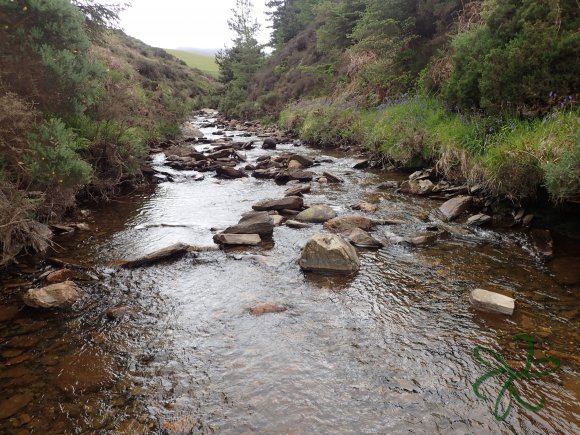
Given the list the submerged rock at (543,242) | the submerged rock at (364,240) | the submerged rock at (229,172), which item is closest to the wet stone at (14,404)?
the submerged rock at (364,240)

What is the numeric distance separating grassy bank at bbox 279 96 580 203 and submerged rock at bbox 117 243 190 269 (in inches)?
211

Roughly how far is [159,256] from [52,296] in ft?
5.22

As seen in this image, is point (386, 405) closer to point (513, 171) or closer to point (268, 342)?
point (268, 342)

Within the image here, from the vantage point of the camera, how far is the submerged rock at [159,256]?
5.67 m

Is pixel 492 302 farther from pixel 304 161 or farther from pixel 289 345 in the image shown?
pixel 304 161

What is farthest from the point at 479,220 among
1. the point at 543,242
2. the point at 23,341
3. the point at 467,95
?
the point at 23,341

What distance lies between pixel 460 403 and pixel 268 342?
176cm

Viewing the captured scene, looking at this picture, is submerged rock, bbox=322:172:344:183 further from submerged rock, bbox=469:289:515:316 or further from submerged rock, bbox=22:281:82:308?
submerged rock, bbox=22:281:82:308

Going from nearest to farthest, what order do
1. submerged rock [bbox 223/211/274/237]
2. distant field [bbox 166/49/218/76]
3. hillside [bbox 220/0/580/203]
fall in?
hillside [bbox 220/0/580/203] → submerged rock [bbox 223/211/274/237] → distant field [bbox 166/49/218/76]

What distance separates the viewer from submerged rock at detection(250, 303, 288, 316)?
14.3ft

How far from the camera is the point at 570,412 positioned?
2.80 meters

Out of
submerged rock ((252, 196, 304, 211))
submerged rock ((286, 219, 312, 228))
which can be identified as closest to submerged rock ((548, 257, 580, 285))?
submerged rock ((286, 219, 312, 228))

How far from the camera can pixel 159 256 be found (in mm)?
5832

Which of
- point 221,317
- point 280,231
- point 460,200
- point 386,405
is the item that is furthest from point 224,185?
point 386,405
